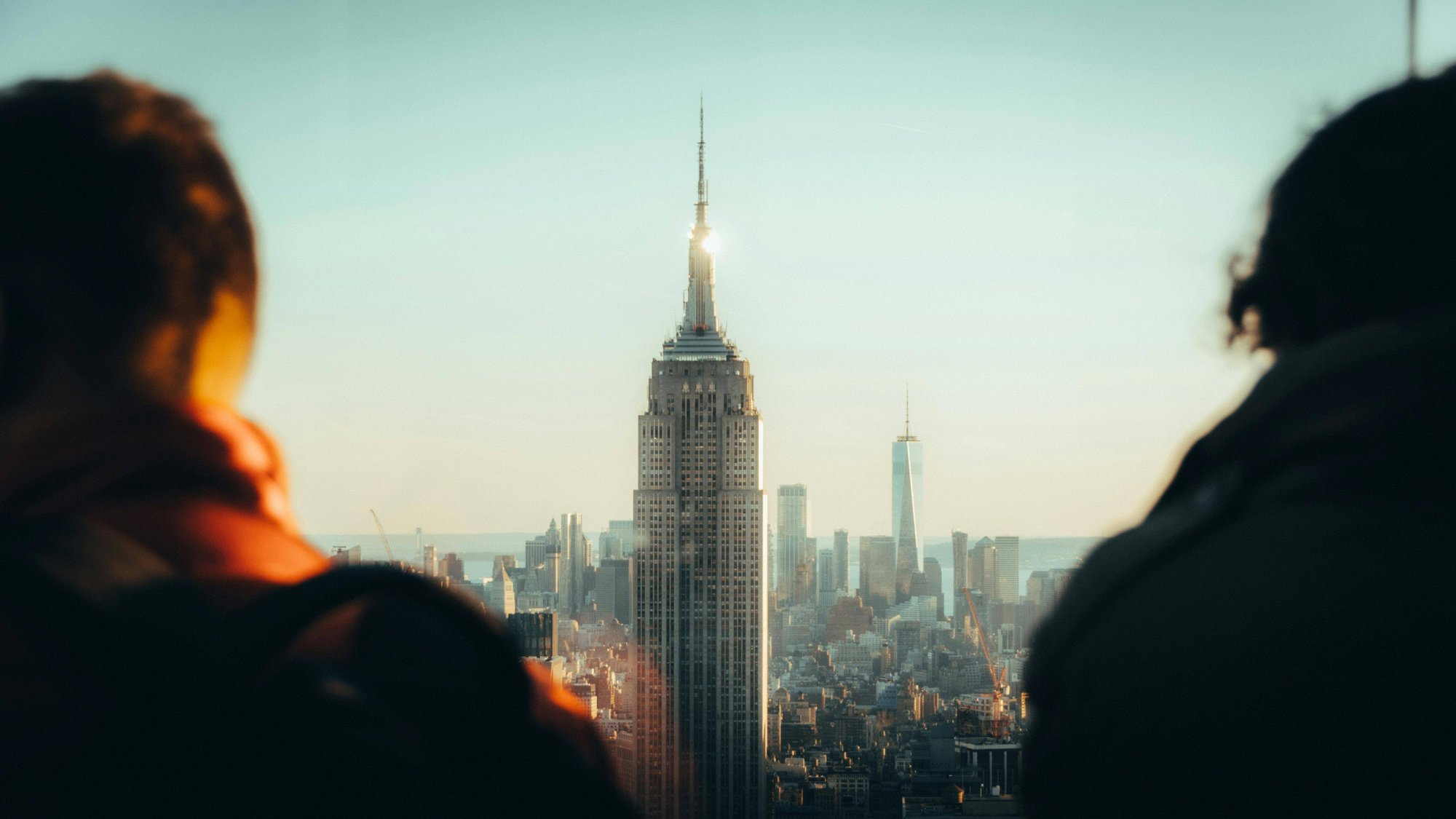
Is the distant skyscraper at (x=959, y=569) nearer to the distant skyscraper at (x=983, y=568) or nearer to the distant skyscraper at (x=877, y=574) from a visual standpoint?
the distant skyscraper at (x=983, y=568)

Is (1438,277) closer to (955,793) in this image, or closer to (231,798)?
(231,798)

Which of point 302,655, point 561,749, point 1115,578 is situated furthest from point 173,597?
point 1115,578

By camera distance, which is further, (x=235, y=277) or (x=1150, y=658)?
(x=235, y=277)

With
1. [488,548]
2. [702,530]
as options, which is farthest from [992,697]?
[488,548]

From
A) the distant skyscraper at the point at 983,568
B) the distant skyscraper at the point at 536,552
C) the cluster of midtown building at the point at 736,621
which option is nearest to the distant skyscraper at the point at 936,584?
the cluster of midtown building at the point at 736,621

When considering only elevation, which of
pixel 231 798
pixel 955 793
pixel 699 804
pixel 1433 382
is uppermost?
pixel 1433 382

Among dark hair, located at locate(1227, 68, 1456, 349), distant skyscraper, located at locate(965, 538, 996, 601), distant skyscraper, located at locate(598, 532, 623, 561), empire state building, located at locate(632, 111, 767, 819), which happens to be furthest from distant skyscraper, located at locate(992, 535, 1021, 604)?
dark hair, located at locate(1227, 68, 1456, 349)
